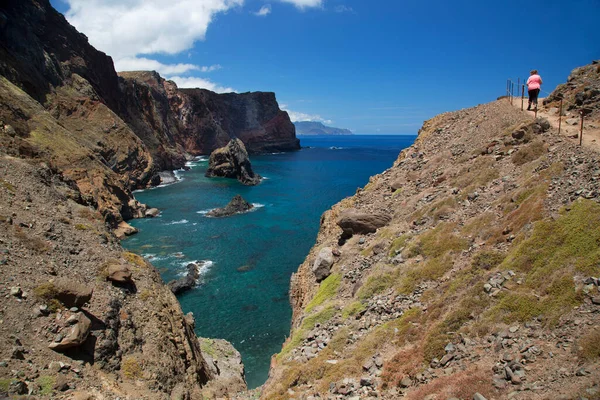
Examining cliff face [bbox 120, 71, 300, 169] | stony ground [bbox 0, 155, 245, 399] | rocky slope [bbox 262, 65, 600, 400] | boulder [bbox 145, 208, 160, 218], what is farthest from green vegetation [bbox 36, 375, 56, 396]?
cliff face [bbox 120, 71, 300, 169]

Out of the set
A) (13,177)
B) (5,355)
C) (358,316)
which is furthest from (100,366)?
(13,177)

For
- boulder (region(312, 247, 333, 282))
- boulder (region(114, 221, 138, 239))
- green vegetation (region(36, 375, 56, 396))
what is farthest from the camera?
boulder (region(114, 221, 138, 239))

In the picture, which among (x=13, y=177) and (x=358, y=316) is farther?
(x=13, y=177)

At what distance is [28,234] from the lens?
63.8 ft

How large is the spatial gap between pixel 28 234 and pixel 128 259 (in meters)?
5.20

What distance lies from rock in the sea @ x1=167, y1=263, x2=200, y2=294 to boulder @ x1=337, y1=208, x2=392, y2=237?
23964 mm

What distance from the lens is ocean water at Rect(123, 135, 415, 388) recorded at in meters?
36.2

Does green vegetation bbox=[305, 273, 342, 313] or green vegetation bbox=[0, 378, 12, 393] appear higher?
green vegetation bbox=[0, 378, 12, 393]

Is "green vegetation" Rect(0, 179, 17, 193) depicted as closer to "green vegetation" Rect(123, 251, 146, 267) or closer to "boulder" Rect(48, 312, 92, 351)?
"green vegetation" Rect(123, 251, 146, 267)

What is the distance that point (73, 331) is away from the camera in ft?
51.0

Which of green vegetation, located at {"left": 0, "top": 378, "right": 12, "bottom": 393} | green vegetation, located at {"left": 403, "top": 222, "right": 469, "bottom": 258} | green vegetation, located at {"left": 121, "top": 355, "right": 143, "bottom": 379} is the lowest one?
green vegetation, located at {"left": 121, "top": 355, "right": 143, "bottom": 379}

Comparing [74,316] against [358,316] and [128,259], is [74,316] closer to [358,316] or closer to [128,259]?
[128,259]

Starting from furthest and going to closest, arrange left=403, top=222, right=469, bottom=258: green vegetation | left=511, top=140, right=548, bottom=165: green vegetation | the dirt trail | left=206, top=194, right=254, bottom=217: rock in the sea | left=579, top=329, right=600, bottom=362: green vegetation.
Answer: left=206, top=194, right=254, bottom=217: rock in the sea, left=511, top=140, right=548, bottom=165: green vegetation, the dirt trail, left=403, top=222, right=469, bottom=258: green vegetation, left=579, top=329, right=600, bottom=362: green vegetation

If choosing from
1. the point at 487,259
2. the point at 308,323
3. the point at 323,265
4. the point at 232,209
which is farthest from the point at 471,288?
the point at 232,209
